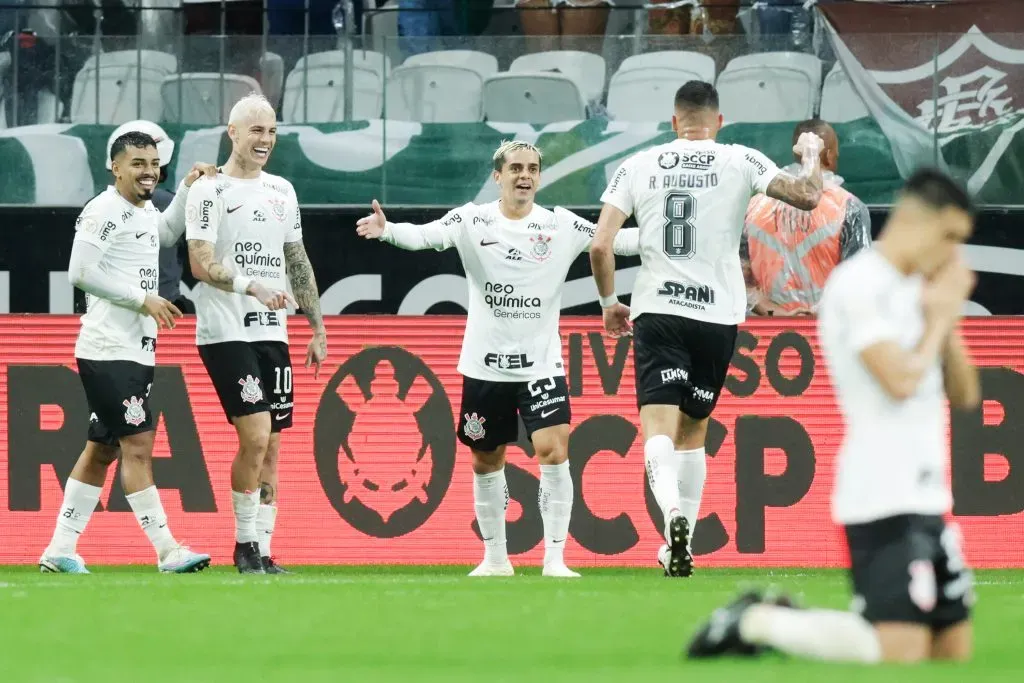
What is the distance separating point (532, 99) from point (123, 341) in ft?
13.2

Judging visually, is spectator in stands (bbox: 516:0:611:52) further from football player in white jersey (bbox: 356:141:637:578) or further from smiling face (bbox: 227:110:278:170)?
smiling face (bbox: 227:110:278:170)

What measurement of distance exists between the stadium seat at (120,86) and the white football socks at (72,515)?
11.5 feet

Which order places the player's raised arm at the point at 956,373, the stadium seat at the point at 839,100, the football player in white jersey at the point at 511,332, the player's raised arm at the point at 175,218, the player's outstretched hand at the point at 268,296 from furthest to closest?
1. the stadium seat at the point at 839,100
2. the player's raised arm at the point at 175,218
3. the football player in white jersey at the point at 511,332
4. the player's outstretched hand at the point at 268,296
5. the player's raised arm at the point at 956,373

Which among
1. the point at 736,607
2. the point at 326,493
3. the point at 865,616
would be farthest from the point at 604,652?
the point at 326,493

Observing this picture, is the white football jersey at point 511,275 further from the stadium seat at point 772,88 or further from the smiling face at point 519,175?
the stadium seat at point 772,88

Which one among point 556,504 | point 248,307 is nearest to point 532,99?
point 248,307

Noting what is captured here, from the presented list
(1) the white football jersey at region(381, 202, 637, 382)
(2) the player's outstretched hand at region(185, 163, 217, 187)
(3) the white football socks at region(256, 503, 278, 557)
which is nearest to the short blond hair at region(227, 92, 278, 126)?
(2) the player's outstretched hand at region(185, 163, 217, 187)

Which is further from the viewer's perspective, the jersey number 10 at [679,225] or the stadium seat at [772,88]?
the stadium seat at [772,88]

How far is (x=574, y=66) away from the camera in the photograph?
39.5ft

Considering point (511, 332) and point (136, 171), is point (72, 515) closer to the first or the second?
point (136, 171)

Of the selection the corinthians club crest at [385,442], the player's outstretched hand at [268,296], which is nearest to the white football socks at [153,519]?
the player's outstretched hand at [268,296]

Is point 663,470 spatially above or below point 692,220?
below

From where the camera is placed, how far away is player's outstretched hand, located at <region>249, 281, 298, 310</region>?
27.6 feet

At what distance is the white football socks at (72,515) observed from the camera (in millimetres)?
9031
